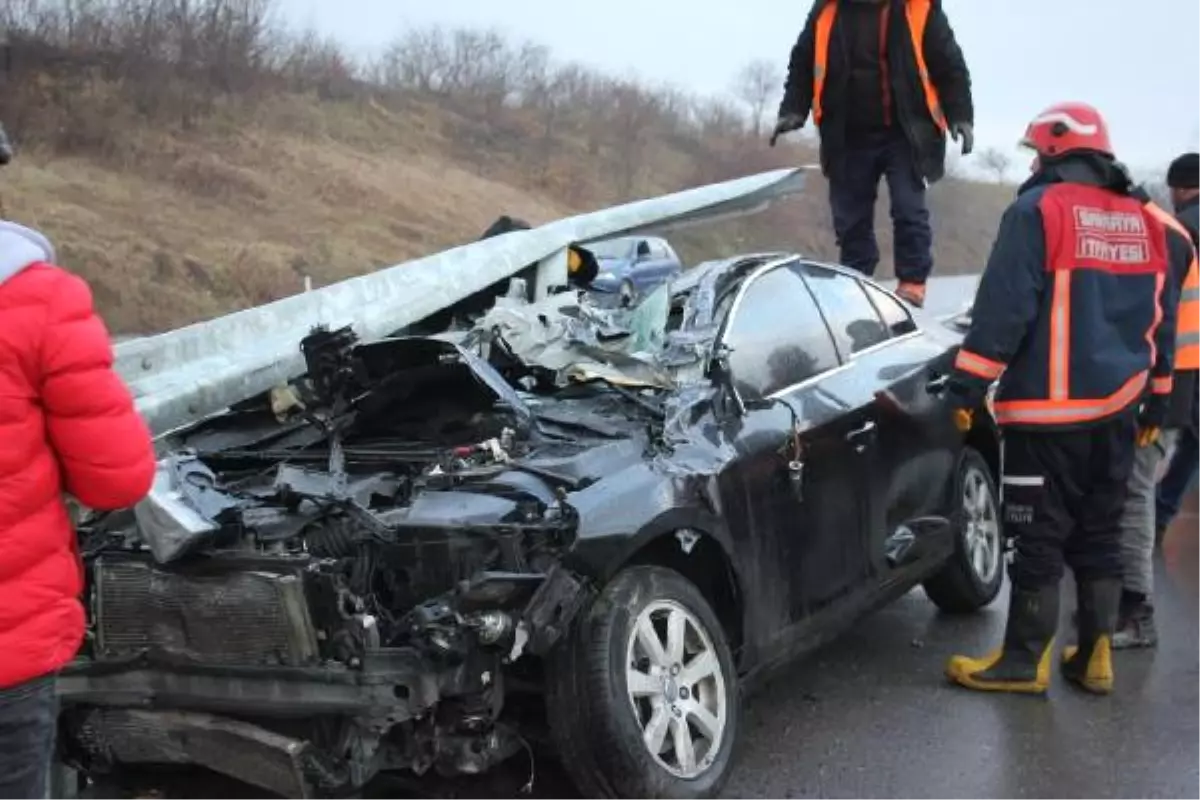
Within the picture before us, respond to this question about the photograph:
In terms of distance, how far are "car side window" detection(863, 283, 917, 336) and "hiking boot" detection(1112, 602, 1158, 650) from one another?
5.03 feet

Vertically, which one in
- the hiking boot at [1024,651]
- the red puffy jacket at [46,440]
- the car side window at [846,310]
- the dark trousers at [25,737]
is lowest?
the hiking boot at [1024,651]

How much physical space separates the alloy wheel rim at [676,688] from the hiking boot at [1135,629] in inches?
94.5

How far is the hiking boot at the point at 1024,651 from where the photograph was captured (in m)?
4.71

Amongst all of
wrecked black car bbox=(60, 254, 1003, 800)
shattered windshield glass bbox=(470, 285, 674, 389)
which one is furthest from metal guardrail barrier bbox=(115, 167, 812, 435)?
shattered windshield glass bbox=(470, 285, 674, 389)

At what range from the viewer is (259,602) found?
10.4 feet

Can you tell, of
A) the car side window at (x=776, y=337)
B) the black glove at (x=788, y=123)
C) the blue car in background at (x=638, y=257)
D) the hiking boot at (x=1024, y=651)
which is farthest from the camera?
the blue car in background at (x=638, y=257)

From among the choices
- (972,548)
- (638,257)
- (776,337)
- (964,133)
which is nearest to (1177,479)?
(972,548)

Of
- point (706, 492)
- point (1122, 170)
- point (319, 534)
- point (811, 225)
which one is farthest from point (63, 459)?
point (811, 225)

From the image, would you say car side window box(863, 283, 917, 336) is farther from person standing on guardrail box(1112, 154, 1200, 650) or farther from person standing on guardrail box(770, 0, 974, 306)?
person standing on guardrail box(770, 0, 974, 306)

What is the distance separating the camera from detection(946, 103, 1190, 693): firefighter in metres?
4.53

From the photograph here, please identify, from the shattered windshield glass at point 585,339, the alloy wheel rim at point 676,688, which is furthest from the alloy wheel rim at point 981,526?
the alloy wheel rim at point 676,688

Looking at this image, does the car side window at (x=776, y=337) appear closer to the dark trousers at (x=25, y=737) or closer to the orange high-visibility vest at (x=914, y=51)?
the dark trousers at (x=25, y=737)

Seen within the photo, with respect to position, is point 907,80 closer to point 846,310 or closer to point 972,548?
point 846,310

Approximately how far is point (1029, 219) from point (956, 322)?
8.92 ft
